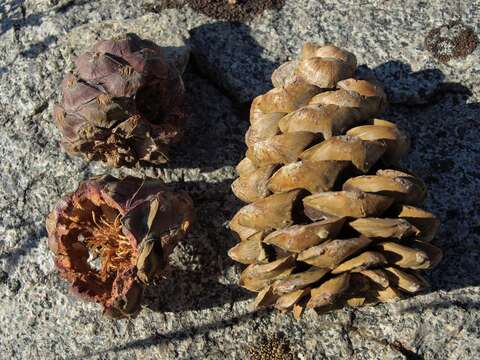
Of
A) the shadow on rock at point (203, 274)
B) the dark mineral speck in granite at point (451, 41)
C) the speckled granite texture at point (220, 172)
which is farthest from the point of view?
the dark mineral speck in granite at point (451, 41)

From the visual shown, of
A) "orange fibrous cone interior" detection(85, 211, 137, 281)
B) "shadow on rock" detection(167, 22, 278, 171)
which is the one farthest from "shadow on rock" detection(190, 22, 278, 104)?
"orange fibrous cone interior" detection(85, 211, 137, 281)

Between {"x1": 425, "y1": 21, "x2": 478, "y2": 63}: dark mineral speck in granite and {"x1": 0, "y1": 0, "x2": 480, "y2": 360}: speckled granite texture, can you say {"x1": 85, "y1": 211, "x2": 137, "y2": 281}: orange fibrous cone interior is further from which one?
{"x1": 425, "y1": 21, "x2": 478, "y2": 63}: dark mineral speck in granite

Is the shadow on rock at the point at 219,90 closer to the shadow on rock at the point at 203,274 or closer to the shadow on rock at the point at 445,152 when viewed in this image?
the shadow on rock at the point at 203,274

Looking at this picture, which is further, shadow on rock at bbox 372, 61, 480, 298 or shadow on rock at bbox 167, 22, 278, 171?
shadow on rock at bbox 167, 22, 278, 171

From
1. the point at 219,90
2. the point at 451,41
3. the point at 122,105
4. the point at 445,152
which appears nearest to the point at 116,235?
the point at 122,105

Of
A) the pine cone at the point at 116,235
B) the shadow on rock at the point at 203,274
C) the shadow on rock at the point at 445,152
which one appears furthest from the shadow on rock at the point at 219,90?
the shadow on rock at the point at 445,152

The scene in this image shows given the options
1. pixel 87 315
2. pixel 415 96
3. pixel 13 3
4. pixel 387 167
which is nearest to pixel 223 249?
pixel 87 315

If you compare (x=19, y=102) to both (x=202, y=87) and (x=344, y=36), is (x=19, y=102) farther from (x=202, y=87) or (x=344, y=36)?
(x=344, y=36)
